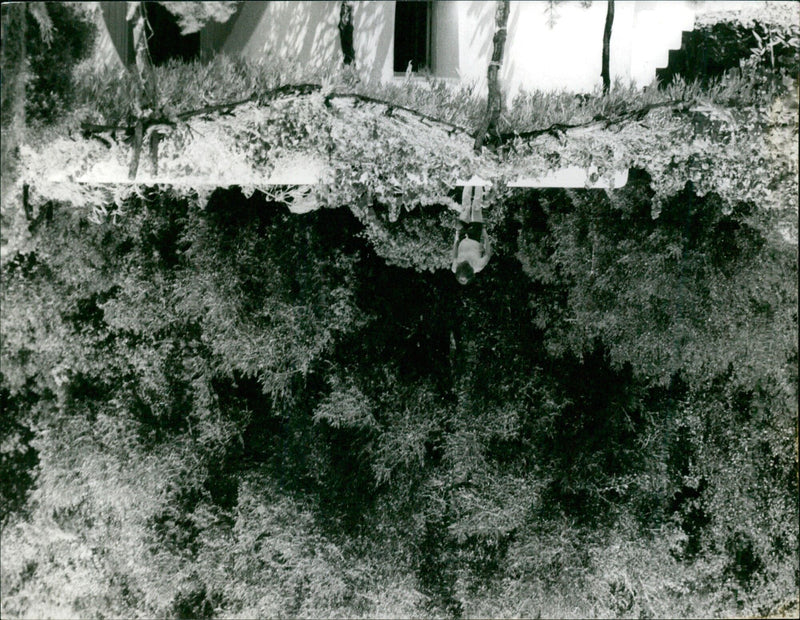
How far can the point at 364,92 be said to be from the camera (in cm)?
388

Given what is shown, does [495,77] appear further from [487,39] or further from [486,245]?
[486,245]

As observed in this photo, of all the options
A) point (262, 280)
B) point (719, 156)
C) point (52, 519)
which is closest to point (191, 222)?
point (262, 280)

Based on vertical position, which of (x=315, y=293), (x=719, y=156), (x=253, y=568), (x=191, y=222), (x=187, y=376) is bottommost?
(x=253, y=568)

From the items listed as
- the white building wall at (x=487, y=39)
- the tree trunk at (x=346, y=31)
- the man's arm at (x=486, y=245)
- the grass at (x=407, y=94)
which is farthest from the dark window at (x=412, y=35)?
the man's arm at (x=486, y=245)

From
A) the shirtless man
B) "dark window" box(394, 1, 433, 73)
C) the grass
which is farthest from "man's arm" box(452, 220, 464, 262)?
"dark window" box(394, 1, 433, 73)

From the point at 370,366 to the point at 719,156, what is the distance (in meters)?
2.71

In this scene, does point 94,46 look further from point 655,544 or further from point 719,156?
point 655,544

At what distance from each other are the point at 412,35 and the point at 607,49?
54.3 inches

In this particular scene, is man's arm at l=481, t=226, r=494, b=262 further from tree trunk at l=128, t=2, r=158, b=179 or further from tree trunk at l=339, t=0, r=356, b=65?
tree trunk at l=128, t=2, r=158, b=179

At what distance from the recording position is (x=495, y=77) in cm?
395

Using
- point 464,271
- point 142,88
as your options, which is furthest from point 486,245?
point 142,88

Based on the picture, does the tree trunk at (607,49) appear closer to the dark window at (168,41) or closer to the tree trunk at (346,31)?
the tree trunk at (346,31)

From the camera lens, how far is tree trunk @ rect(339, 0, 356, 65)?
3.93 meters

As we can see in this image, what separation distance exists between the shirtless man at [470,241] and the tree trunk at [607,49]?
1.24 m
